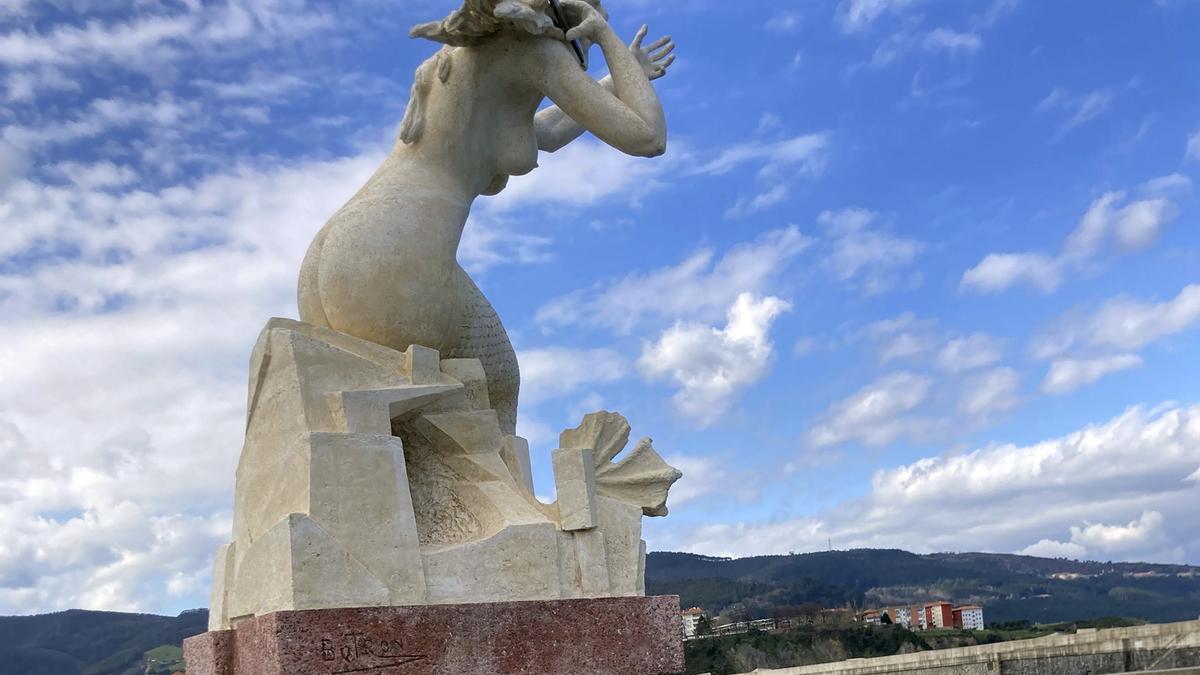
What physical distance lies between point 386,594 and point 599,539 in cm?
109

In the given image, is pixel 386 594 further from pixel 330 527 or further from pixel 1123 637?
pixel 1123 637

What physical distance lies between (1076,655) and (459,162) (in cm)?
1195

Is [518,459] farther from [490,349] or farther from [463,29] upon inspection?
[463,29]

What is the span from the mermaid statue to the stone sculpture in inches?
0.4

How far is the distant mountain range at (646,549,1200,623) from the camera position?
11869 centimetres

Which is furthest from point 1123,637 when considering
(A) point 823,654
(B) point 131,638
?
(B) point 131,638

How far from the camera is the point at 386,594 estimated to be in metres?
5.24

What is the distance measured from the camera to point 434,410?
19.5ft

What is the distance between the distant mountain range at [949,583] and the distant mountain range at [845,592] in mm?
132

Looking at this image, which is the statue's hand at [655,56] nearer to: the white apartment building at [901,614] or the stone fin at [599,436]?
the stone fin at [599,436]

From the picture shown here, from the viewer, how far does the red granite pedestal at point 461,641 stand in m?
4.98

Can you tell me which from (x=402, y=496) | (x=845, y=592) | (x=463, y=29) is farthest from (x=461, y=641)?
(x=845, y=592)

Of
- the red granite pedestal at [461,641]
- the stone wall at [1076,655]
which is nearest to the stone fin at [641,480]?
the red granite pedestal at [461,641]

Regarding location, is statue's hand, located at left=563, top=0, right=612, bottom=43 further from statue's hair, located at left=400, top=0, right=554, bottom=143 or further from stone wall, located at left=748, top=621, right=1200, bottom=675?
stone wall, located at left=748, top=621, right=1200, bottom=675
